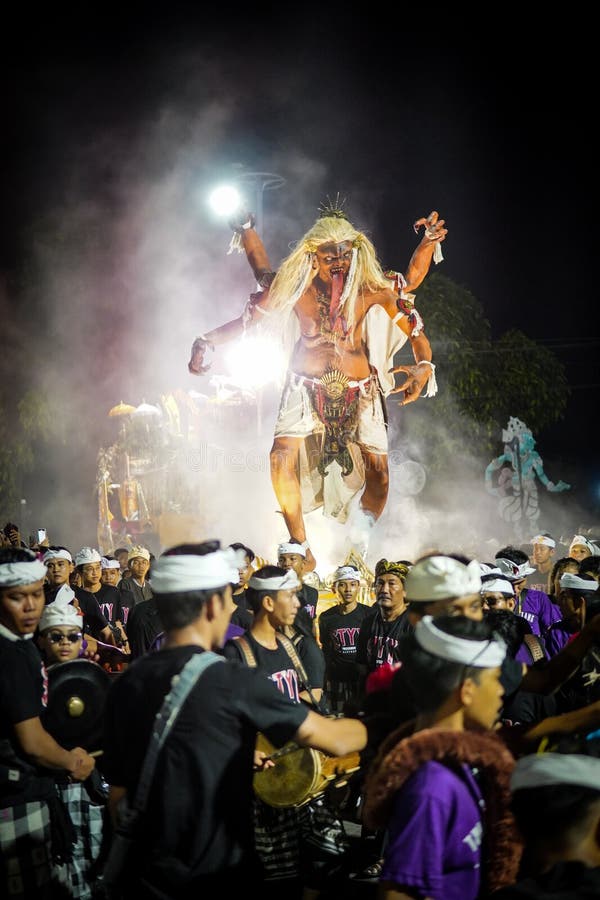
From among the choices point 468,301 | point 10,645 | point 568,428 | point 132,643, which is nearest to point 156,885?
point 10,645

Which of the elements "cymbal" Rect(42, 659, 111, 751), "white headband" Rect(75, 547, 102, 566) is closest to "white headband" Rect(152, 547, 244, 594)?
"cymbal" Rect(42, 659, 111, 751)

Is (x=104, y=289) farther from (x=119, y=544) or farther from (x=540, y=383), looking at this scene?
(x=540, y=383)

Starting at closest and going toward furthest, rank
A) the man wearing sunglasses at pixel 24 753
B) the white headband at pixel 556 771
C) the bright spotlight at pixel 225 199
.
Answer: the white headband at pixel 556 771 → the man wearing sunglasses at pixel 24 753 → the bright spotlight at pixel 225 199

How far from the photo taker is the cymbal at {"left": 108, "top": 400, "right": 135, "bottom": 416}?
26281mm

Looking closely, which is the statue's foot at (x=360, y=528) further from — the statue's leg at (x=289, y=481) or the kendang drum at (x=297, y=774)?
the kendang drum at (x=297, y=774)

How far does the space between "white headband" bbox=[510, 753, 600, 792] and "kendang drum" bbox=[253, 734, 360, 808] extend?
165 centimetres

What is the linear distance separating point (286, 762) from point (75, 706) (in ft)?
4.05

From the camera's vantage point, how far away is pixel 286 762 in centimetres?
415

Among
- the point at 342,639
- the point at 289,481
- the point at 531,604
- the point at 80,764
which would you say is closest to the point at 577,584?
the point at 531,604

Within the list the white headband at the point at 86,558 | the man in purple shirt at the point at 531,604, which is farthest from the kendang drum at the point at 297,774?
the white headband at the point at 86,558

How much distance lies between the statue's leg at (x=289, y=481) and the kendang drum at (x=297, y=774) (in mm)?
10061

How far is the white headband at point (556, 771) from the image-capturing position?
2.42 metres

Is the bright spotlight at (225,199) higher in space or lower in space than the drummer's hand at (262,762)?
higher

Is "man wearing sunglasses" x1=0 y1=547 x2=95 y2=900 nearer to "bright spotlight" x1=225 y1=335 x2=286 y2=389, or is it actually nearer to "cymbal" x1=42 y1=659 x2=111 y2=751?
"cymbal" x1=42 y1=659 x2=111 y2=751
